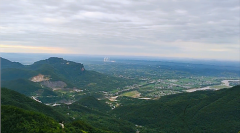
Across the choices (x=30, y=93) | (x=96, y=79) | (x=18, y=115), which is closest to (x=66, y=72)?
(x=96, y=79)

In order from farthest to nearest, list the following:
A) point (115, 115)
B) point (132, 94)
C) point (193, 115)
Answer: point (132, 94) < point (115, 115) < point (193, 115)

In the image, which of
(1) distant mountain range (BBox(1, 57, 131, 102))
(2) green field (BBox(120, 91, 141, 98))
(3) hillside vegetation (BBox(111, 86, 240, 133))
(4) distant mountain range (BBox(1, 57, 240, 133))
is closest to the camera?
(4) distant mountain range (BBox(1, 57, 240, 133))

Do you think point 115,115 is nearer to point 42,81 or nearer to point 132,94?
point 132,94

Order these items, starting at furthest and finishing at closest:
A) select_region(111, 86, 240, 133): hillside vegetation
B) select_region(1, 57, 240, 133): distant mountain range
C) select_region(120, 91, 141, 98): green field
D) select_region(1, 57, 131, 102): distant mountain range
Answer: select_region(120, 91, 141, 98): green field → select_region(1, 57, 131, 102): distant mountain range → select_region(111, 86, 240, 133): hillside vegetation → select_region(1, 57, 240, 133): distant mountain range

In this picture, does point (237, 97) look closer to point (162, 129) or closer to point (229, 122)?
point (229, 122)

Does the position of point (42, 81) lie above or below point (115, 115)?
above

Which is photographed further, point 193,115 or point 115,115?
point 115,115

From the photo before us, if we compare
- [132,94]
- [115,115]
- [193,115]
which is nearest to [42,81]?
[132,94]

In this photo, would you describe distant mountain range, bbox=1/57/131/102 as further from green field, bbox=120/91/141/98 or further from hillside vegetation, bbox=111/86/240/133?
hillside vegetation, bbox=111/86/240/133

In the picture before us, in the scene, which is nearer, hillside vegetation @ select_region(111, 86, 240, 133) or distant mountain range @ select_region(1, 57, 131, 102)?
hillside vegetation @ select_region(111, 86, 240, 133)

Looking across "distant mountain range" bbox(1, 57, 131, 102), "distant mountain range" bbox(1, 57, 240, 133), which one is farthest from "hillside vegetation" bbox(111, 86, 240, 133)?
"distant mountain range" bbox(1, 57, 131, 102)

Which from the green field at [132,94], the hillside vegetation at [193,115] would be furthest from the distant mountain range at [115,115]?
the green field at [132,94]

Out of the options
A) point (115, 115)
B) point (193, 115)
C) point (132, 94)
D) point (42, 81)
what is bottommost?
point (132, 94)

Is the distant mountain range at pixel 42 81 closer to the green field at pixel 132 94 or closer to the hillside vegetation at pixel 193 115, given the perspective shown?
the green field at pixel 132 94
